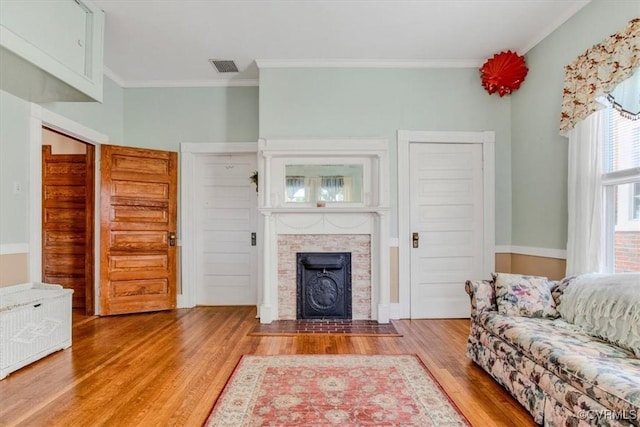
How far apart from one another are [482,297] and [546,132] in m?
1.85

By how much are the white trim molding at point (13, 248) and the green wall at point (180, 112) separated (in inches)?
71.2

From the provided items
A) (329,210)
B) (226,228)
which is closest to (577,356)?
(329,210)

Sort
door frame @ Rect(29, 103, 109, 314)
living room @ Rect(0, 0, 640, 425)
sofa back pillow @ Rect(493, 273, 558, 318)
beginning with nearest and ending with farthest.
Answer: sofa back pillow @ Rect(493, 273, 558, 318), living room @ Rect(0, 0, 640, 425), door frame @ Rect(29, 103, 109, 314)

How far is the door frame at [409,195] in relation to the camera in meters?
3.83

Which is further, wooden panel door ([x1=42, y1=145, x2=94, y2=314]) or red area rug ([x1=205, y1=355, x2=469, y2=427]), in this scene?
wooden panel door ([x1=42, y1=145, x2=94, y2=314])

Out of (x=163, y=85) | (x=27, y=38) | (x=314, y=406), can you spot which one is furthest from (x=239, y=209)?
(x=314, y=406)

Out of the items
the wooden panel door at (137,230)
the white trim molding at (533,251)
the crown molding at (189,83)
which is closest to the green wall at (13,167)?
the wooden panel door at (137,230)

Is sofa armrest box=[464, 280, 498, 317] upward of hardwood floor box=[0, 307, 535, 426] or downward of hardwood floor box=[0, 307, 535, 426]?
upward

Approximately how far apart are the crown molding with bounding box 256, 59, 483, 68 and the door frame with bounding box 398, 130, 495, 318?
0.78 metres

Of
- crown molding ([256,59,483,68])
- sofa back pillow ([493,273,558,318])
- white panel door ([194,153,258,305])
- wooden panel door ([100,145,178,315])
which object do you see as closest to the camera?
sofa back pillow ([493,273,558,318])

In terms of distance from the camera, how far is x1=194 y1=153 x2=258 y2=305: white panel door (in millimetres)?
4430

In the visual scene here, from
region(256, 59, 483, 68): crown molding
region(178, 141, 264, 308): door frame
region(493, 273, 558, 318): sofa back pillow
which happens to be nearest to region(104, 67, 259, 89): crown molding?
region(256, 59, 483, 68): crown molding

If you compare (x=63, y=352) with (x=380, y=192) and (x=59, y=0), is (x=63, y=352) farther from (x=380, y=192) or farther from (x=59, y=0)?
(x=380, y=192)

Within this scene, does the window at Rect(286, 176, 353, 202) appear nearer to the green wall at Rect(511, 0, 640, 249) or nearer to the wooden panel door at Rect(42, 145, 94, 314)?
the green wall at Rect(511, 0, 640, 249)
